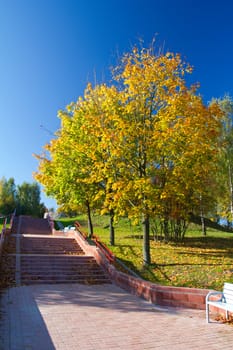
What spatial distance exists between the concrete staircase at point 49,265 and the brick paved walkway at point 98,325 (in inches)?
86.7

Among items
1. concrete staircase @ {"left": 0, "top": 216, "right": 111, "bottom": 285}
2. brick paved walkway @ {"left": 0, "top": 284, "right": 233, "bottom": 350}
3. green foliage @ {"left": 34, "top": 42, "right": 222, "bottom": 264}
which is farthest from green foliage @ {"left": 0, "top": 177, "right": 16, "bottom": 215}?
brick paved walkway @ {"left": 0, "top": 284, "right": 233, "bottom": 350}

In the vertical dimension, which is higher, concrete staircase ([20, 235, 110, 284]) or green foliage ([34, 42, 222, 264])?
green foliage ([34, 42, 222, 264])

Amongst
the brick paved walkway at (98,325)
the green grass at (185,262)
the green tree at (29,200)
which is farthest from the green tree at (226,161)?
the green tree at (29,200)

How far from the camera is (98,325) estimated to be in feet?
22.7

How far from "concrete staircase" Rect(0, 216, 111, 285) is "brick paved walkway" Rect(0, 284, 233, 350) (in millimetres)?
2203

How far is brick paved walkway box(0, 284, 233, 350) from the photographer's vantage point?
18.8ft

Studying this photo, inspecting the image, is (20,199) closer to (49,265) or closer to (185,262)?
(49,265)

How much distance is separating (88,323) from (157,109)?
32.2 ft

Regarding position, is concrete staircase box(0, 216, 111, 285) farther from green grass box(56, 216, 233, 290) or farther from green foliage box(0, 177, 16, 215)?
green foliage box(0, 177, 16, 215)

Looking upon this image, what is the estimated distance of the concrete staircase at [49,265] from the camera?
12.3 meters

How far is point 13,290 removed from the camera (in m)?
10.4

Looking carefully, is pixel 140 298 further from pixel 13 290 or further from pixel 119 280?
pixel 13 290

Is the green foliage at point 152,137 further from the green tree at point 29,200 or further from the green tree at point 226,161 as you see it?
the green tree at point 29,200

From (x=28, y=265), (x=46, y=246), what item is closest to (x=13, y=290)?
(x=28, y=265)
